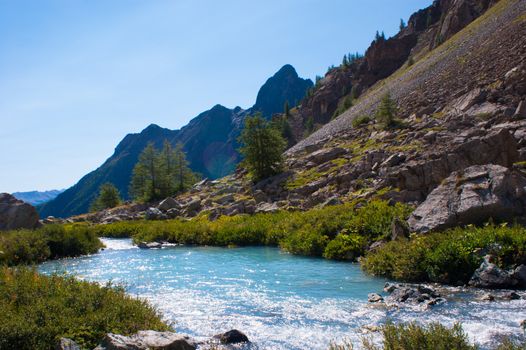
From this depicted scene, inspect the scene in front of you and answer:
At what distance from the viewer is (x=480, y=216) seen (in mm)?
19516

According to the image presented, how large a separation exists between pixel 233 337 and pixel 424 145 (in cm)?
3223

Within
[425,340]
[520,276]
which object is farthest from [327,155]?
[425,340]

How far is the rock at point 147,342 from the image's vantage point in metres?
8.70

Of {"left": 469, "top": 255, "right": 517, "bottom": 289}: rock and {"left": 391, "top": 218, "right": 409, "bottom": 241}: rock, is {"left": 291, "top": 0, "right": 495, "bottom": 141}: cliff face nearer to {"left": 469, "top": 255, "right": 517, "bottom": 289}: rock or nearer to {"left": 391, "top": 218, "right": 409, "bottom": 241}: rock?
{"left": 391, "top": 218, "right": 409, "bottom": 241}: rock

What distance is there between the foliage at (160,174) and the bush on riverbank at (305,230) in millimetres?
34462

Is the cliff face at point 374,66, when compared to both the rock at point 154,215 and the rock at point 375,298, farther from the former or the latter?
the rock at point 375,298

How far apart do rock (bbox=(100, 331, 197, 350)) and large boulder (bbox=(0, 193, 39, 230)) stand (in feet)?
110

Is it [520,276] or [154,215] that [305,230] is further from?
[154,215]

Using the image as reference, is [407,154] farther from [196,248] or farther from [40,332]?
[40,332]

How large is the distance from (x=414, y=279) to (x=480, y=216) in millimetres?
4939

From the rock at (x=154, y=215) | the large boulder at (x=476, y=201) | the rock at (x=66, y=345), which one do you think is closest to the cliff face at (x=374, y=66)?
the rock at (x=154, y=215)

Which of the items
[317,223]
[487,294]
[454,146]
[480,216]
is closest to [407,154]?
[454,146]

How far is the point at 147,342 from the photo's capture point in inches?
360

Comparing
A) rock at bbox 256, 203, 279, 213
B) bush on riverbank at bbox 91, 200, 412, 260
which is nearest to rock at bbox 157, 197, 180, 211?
bush on riverbank at bbox 91, 200, 412, 260
